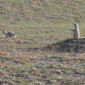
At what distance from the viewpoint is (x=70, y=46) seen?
1418 centimetres

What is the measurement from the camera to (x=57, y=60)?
1195cm

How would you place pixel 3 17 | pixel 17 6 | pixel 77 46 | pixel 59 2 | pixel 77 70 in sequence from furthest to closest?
1. pixel 59 2
2. pixel 17 6
3. pixel 3 17
4. pixel 77 46
5. pixel 77 70

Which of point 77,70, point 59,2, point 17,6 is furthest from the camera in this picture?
point 59,2

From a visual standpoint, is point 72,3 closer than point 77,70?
No

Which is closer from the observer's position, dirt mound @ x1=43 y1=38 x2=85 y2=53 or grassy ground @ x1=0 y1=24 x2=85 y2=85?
grassy ground @ x1=0 y1=24 x2=85 y2=85

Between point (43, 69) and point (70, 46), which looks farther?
point (70, 46)

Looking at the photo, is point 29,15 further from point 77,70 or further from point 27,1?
point 77,70

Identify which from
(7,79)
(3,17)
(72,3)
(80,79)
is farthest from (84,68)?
(72,3)

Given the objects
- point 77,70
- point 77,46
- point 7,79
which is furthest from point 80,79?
point 77,46

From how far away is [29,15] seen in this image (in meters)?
34.3

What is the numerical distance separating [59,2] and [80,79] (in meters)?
30.6

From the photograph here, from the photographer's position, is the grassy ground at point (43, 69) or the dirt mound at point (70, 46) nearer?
→ the grassy ground at point (43, 69)

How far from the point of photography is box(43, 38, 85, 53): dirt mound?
546 inches

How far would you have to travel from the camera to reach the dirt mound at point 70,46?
45.5 feet
